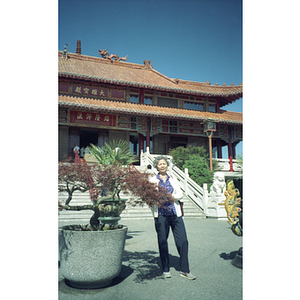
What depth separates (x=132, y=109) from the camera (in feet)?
43.1

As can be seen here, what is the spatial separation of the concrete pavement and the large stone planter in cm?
13

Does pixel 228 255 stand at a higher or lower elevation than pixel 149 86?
lower

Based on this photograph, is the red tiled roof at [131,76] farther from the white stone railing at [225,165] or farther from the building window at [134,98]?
the white stone railing at [225,165]

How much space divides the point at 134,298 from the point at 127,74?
1547cm

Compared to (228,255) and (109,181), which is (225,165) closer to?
(228,255)

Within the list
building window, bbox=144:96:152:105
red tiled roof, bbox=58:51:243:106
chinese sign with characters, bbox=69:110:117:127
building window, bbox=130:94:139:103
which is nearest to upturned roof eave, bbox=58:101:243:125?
chinese sign with characters, bbox=69:110:117:127

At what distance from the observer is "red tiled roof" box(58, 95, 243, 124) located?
12.0 meters

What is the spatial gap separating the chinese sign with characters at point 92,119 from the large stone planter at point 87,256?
431 inches

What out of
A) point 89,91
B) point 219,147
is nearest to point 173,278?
point 89,91

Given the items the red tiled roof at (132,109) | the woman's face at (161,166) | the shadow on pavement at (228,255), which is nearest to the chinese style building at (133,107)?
the red tiled roof at (132,109)

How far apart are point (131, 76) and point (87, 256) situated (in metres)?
14.9

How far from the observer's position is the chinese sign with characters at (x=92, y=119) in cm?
1277

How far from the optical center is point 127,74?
16.3 metres
